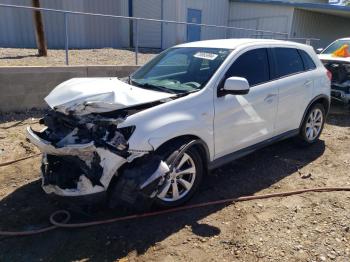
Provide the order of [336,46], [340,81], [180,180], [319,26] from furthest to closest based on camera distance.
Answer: [319,26] < [336,46] < [340,81] < [180,180]

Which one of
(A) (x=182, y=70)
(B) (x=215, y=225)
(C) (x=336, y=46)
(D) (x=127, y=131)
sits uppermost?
(C) (x=336, y=46)

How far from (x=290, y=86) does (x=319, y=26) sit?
729 inches

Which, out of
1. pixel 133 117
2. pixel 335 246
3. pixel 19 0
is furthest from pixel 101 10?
pixel 335 246

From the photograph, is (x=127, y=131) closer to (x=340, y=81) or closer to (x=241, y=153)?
(x=241, y=153)

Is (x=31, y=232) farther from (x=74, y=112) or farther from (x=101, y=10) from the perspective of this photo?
(x=101, y=10)

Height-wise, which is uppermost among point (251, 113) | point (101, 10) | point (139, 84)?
point (101, 10)

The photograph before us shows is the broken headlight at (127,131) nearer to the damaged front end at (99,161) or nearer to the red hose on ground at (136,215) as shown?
the damaged front end at (99,161)

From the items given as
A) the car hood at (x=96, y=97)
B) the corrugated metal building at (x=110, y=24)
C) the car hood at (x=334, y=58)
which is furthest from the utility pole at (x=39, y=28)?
the car hood at (x=334, y=58)

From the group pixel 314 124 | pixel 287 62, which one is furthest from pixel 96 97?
pixel 314 124

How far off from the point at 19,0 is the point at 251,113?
41.5 ft

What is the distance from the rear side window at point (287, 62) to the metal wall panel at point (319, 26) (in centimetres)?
1441

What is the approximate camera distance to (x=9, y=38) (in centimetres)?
1323

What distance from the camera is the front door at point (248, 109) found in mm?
3939

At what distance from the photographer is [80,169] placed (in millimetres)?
3229
